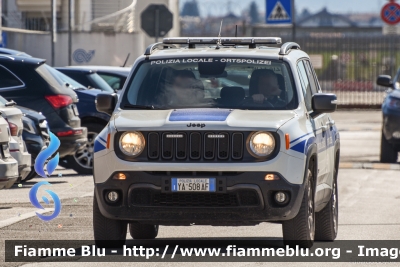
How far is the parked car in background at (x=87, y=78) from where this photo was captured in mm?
20719

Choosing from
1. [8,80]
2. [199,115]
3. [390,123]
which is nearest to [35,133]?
[8,80]

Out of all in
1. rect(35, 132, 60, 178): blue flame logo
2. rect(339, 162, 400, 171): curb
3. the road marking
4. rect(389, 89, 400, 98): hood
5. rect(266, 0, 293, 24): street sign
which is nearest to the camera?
the road marking

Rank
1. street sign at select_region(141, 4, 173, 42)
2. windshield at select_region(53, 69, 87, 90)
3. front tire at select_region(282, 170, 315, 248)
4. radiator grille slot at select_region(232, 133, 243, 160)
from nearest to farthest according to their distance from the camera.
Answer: radiator grille slot at select_region(232, 133, 243, 160) → front tire at select_region(282, 170, 315, 248) → windshield at select_region(53, 69, 87, 90) → street sign at select_region(141, 4, 173, 42)

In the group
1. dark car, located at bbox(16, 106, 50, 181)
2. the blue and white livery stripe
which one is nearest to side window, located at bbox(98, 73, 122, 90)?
dark car, located at bbox(16, 106, 50, 181)

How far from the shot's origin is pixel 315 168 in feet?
34.7

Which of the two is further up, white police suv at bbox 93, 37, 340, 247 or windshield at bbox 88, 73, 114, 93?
white police suv at bbox 93, 37, 340, 247

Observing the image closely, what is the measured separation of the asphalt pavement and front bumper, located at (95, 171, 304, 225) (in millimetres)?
503

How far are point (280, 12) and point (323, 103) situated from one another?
25416 millimetres

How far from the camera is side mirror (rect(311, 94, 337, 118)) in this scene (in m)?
10.9

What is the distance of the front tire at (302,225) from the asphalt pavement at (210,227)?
57 centimetres

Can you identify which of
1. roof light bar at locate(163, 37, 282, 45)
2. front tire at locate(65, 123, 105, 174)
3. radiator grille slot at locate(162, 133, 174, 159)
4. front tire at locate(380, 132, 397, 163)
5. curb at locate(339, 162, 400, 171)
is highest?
roof light bar at locate(163, 37, 282, 45)

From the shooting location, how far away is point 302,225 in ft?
33.1

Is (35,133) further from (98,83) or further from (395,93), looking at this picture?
(395,93)

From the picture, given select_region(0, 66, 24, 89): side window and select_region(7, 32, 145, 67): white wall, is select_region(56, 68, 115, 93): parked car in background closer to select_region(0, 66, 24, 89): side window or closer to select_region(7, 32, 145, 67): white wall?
select_region(0, 66, 24, 89): side window
